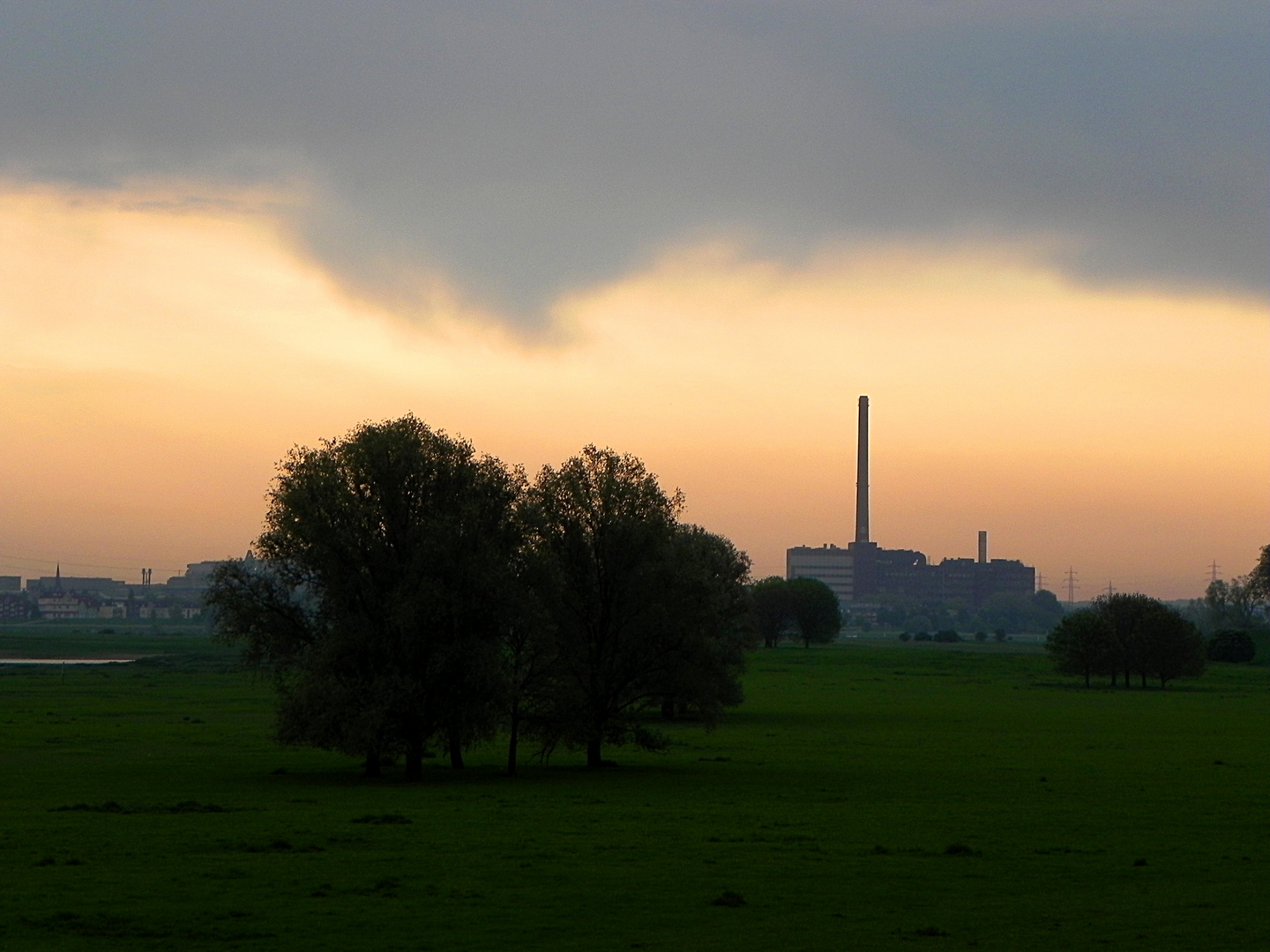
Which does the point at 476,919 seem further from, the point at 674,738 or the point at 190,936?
the point at 674,738

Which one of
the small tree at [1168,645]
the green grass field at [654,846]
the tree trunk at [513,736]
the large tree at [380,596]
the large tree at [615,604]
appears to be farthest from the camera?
the small tree at [1168,645]

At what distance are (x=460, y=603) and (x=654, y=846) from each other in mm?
21762

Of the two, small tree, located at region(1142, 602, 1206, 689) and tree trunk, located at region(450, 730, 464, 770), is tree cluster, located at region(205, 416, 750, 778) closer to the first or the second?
tree trunk, located at region(450, 730, 464, 770)

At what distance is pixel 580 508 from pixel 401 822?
24.6 m

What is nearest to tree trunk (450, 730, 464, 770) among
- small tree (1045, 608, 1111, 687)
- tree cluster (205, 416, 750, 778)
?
tree cluster (205, 416, 750, 778)

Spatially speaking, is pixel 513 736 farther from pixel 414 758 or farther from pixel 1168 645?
pixel 1168 645

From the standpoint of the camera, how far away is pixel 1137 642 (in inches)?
→ 6088

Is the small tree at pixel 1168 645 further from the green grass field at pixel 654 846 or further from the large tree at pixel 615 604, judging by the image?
the large tree at pixel 615 604

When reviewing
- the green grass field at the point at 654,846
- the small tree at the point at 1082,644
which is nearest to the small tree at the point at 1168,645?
the small tree at the point at 1082,644

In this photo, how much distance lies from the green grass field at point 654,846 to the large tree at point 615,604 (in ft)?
10.0

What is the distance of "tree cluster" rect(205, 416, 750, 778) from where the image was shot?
5800cm

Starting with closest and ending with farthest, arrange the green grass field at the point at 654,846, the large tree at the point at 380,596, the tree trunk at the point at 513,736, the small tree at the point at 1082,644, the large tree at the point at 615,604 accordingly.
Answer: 1. the green grass field at the point at 654,846
2. the large tree at the point at 380,596
3. the tree trunk at the point at 513,736
4. the large tree at the point at 615,604
5. the small tree at the point at 1082,644

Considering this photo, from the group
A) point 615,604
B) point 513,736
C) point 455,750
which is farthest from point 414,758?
point 615,604

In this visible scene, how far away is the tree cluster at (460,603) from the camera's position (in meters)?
58.0
